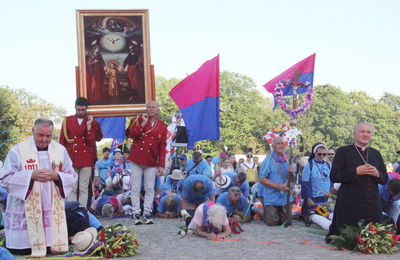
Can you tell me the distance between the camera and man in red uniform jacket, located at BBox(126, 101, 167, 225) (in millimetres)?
9398

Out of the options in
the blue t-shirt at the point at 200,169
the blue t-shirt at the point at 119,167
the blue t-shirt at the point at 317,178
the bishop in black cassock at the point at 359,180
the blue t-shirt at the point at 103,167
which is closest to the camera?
the bishop in black cassock at the point at 359,180

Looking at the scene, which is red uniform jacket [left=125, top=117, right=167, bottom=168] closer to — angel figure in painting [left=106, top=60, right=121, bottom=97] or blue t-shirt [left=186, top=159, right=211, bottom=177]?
angel figure in painting [left=106, top=60, right=121, bottom=97]

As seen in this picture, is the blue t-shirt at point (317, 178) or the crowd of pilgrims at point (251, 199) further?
the blue t-shirt at point (317, 178)

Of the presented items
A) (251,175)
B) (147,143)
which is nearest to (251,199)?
(147,143)

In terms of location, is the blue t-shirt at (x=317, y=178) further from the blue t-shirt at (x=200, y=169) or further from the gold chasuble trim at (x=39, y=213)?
the gold chasuble trim at (x=39, y=213)

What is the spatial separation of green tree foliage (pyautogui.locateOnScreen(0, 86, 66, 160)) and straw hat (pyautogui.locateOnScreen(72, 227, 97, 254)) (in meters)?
9.12

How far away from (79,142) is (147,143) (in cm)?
130

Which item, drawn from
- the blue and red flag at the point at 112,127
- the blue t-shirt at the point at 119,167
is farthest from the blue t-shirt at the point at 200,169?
the blue and red flag at the point at 112,127

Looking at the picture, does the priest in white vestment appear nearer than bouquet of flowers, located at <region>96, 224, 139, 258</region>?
No

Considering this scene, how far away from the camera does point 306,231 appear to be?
8.87 meters

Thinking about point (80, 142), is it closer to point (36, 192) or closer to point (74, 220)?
point (74, 220)

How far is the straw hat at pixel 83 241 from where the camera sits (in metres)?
6.25

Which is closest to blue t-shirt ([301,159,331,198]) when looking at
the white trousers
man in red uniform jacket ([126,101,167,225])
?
man in red uniform jacket ([126,101,167,225])

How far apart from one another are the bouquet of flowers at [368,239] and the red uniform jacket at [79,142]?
4.61 m
